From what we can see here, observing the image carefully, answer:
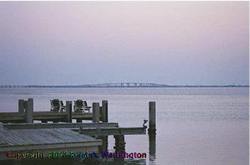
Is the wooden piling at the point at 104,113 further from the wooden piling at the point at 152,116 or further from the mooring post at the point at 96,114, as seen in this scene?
the wooden piling at the point at 152,116

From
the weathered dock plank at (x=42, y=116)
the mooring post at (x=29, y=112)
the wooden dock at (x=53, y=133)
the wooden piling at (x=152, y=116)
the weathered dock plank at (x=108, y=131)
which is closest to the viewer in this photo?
the wooden dock at (x=53, y=133)

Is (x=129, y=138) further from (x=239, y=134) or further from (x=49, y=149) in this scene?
(x=49, y=149)

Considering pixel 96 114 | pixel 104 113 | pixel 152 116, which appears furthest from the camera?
pixel 152 116

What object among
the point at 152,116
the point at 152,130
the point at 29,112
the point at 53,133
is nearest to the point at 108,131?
the point at 29,112

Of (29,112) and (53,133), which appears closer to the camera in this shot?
(53,133)

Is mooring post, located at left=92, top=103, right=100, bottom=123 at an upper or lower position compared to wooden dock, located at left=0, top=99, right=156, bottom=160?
upper

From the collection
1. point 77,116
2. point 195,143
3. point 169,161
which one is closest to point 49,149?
point 77,116

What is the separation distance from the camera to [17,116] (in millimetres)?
18578

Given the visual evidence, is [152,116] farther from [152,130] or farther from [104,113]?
[104,113]

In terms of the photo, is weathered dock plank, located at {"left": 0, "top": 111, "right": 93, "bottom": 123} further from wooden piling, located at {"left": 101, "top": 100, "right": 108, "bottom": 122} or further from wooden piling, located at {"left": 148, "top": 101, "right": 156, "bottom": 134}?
wooden piling, located at {"left": 148, "top": 101, "right": 156, "bottom": 134}

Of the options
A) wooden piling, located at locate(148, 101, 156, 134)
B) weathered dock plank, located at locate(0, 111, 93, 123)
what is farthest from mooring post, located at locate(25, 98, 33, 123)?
wooden piling, located at locate(148, 101, 156, 134)

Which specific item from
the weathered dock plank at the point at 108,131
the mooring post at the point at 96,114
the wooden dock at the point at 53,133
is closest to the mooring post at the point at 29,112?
the wooden dock at the point at 53,133

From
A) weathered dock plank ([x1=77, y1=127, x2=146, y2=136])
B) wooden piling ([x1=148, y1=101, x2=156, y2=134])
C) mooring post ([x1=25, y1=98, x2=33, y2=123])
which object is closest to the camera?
weathered dock plank ([x1=77, y1=127, x2=146, y2=136])

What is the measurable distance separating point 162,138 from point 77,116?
36.2ft
